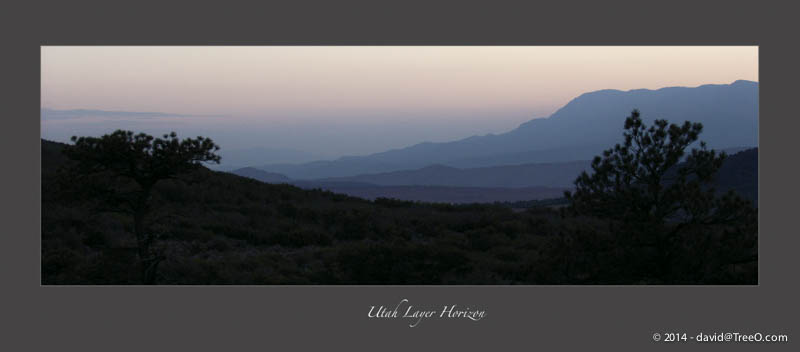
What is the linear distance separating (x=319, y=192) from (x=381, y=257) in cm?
1383

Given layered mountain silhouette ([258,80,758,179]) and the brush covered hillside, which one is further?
layered mountain silhouette ([258,80,758,179])

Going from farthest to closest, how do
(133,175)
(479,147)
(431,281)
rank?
(479,147), (431,281), (133,175)

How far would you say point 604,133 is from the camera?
173500 mm

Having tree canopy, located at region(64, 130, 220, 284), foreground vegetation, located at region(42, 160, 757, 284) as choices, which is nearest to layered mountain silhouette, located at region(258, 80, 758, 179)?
foreground vegetation, located at region(42, 160, 757, 284)

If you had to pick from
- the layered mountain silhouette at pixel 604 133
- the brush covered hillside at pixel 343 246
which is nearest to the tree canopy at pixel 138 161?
the brush covered hillside at pixel 343 246

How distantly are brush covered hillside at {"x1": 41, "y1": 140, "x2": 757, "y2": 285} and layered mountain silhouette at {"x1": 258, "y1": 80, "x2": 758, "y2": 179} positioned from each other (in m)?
86.5

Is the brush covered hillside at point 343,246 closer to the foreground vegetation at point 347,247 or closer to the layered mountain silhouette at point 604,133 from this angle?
the foreground vegetation at point 347,247

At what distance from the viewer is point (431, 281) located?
8.59 m

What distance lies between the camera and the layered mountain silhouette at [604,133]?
140 metres

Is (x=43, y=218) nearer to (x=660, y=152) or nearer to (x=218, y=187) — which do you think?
(x=218, y=187)

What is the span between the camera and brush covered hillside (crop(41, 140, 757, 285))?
795 centimetres

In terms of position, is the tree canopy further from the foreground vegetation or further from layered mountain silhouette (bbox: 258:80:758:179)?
layered mountain silhouette (bbox: 258:80:758:179)

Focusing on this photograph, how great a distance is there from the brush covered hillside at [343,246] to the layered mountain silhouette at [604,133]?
86464 millimetres

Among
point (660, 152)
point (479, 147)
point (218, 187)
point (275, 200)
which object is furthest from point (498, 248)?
point (479, 147)
